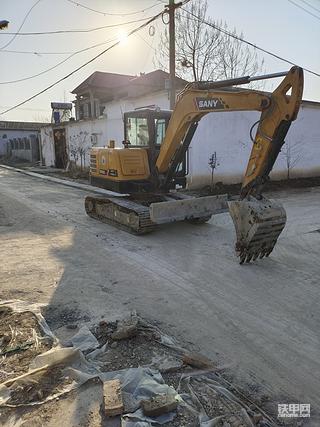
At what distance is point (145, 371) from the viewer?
315 cm

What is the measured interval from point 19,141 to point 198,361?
37.9 m

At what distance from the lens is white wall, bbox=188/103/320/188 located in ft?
45.6

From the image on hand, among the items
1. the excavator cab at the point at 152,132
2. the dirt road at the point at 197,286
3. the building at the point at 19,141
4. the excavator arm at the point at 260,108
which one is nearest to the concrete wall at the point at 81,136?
the building at the point at 19,141

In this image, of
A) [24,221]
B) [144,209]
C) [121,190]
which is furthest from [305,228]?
[24,221]

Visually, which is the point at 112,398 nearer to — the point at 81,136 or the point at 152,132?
the point at 152,132

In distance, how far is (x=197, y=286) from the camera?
198 inches

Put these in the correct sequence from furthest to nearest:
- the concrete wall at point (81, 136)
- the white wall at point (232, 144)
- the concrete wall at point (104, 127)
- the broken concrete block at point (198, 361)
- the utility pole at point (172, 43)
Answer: the concrete wall at point (81, 136)
the concrete wall at point (104, 127)
the white wall at point (232, 144)
the utility pole at point (172, 43)
the broken concrete block at point (198, 361)

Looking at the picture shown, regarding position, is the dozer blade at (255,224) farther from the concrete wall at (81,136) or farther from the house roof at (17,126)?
the house roof at (17,126)

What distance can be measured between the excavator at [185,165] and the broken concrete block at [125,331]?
2.57m

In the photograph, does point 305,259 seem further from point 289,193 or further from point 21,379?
point 289,193

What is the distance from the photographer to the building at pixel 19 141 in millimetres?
33938

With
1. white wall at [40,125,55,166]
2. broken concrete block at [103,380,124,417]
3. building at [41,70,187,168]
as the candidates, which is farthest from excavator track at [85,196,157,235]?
white wall at [40,125,55,166]

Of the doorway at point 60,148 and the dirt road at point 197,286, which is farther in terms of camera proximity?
the doorway at point 60,148

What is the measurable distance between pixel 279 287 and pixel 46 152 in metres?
25.4
